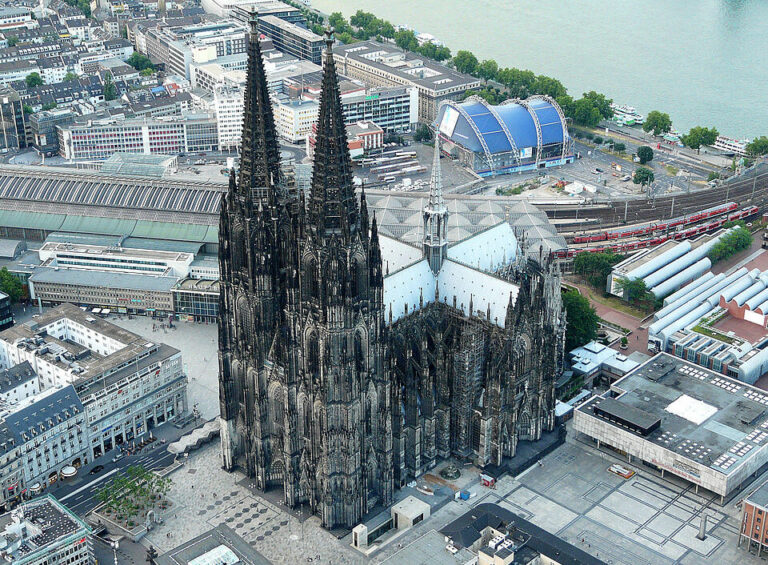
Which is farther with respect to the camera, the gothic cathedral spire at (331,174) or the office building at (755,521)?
the office building at (755,521)

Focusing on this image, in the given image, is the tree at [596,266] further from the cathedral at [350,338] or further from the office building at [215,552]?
the office building at [215,552]

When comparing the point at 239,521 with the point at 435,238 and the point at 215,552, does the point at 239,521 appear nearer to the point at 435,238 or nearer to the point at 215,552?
the point at 215,552

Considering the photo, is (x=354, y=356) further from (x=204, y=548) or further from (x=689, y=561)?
(x=689, y=561)

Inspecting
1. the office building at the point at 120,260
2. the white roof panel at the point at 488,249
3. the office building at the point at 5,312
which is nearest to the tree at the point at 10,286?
the office building at the point at 120,260

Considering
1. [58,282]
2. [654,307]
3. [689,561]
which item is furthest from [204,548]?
[654,307]

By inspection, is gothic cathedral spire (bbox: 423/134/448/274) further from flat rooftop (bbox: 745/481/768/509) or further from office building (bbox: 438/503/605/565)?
flat rooftop (bbox: 745/481/768/509)

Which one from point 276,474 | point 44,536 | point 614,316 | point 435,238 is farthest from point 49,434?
point 614,316
